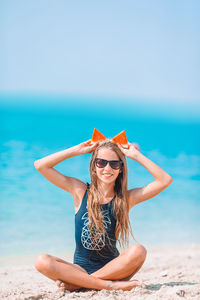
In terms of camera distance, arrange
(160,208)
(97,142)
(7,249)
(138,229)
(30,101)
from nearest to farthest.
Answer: (97,142) < (7,249) < (138,229) < (160,208) < (30,101)

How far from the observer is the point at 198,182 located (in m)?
11.4

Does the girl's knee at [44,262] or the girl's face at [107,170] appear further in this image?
the girl's face at [107,170]

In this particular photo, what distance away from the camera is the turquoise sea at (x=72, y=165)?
740cm

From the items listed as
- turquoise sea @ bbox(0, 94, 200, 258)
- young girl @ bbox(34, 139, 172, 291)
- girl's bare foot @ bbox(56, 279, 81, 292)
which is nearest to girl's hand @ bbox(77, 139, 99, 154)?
young girl @ bbox(34, 139, 172, 291)

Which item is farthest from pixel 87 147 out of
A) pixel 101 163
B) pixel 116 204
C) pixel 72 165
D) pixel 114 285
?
pixel 72 165

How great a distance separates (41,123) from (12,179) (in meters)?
8.33

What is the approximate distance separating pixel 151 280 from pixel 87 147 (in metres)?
1.49

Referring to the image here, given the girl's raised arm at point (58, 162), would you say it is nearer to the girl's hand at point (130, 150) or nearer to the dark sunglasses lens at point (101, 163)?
the dark sunglasses lens at point (101, 163)

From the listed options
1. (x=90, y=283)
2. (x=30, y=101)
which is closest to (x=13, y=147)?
(x=30, y=101)

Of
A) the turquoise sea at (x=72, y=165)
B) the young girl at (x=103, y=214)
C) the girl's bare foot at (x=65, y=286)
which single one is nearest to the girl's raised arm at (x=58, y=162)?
the young girl at (x=103, y=214)

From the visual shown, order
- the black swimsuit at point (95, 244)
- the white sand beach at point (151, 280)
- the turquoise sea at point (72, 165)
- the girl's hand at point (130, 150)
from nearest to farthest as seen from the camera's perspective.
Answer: the white sand beach at point (151, 280) < the black swimsuit at point (95, 244) < the girl's hand at point (130, 150) < the turquoise sea at point (72, 165)

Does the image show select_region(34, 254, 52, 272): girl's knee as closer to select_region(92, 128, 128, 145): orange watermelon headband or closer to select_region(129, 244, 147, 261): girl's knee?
select_region(129, 244, 147, 261): girl's knee

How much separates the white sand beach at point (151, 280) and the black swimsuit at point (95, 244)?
221 mm

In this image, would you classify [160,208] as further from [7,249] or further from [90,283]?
[90,283]
